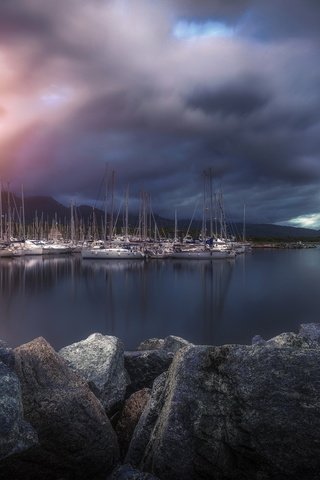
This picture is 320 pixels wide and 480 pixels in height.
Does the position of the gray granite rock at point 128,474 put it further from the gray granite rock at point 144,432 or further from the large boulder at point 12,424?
the large boulder at point 12,424

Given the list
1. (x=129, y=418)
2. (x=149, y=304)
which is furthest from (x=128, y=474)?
(x=149, y=304)

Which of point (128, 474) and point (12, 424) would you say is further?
point (128, 474)

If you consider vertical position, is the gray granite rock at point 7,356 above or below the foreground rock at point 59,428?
above

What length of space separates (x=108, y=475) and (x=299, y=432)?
3.18 m

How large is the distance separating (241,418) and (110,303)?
131 ft

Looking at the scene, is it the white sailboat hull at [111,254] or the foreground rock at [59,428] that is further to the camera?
the white sailboat hull at [111,254]

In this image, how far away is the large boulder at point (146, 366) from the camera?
36.4 feet

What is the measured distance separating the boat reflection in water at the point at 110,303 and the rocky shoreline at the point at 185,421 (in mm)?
18617

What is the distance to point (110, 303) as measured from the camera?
45750mm

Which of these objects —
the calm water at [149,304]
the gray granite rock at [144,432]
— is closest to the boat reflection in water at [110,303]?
Answer: the calm water at [149,304]

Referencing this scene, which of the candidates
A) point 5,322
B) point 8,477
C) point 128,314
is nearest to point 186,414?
point 8,477

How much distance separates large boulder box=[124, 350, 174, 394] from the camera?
11.1 meters

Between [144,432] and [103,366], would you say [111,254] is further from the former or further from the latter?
[144,432]

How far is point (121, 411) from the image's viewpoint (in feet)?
31.1
